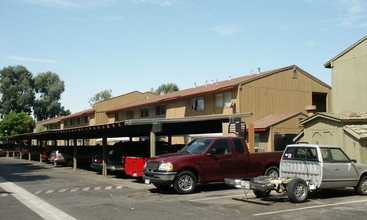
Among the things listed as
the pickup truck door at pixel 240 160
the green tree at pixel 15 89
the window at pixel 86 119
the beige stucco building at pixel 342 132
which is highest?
the green tree at pixel 15 89

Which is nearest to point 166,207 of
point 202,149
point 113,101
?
point 202,149

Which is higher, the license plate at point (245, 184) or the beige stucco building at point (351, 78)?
the beige stucco building at point (351, 78)

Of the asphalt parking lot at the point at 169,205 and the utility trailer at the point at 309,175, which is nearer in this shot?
the asphalt parking lot at the point at 169,205

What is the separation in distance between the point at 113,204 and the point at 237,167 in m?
4.77

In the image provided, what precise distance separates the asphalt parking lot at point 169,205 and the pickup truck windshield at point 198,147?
141 cm

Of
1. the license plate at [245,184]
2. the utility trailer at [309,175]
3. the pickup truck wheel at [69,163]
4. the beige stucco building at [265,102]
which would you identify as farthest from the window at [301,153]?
the pickup truck wheel at [69,163]

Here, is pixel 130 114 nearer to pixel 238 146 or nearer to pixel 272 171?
pixel 272 171

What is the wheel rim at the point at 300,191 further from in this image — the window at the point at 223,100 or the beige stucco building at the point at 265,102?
the window at the point at 223,100

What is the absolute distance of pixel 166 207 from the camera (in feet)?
31.1

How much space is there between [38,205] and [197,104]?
2062 centimetres

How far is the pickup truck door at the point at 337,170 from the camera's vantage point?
10477mm

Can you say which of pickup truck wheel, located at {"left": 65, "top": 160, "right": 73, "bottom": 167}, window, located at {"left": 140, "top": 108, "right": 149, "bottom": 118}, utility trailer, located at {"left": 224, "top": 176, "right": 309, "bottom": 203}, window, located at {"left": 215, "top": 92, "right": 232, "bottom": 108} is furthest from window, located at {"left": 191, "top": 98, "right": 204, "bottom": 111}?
utility trailer, located at {"left": 224, "top": 176, "right": 309, "bottom": 203}

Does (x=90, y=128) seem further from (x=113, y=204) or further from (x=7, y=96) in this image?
(x=7, y=96)

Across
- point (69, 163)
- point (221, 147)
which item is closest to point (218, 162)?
point (221, 147)
